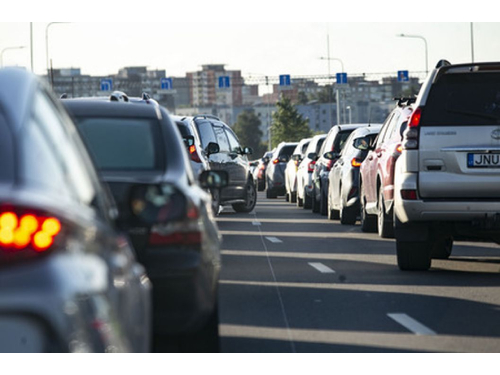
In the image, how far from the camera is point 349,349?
7.62m

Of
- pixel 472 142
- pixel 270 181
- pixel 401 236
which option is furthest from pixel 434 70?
pixel 270 181

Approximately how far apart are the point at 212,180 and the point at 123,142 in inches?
33.6

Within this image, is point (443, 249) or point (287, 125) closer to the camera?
point (443, 249)

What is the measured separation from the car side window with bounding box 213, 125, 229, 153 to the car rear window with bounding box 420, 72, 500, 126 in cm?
1232

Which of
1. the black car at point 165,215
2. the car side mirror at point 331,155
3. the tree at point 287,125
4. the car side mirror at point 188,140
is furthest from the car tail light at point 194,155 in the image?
the tree at point 287,125

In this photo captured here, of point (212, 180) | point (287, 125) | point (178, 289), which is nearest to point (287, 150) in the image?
point (212, 180)

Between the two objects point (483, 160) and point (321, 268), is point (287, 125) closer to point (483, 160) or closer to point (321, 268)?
→ point (321, 268)

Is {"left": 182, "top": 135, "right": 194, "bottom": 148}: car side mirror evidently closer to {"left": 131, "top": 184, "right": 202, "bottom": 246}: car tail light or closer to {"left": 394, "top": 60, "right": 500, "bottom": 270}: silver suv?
{"left": 394, "top": 60, "right": 500, "bottom": 270}: silver suv

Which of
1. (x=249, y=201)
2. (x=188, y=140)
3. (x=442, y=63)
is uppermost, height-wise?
(x=442, y=63)

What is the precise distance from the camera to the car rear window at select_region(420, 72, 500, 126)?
39.7 ft

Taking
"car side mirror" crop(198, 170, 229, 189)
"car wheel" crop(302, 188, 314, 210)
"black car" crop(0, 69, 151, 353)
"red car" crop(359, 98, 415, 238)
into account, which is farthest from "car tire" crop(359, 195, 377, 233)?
"black car" crop(0, 69, 151, 353)

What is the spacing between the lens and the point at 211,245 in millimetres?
6984

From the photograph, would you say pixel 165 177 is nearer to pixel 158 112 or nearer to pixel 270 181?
pixel 158 112

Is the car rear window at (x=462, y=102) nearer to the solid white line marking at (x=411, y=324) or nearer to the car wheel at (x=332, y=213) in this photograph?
the solid white line marking at (x=411, y=324)
